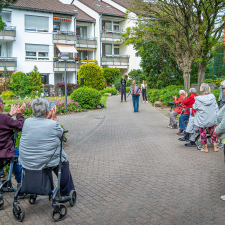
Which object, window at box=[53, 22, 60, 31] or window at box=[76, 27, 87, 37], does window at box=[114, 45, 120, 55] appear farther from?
window at box=[53, 22, 60, 31]

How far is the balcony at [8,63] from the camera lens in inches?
1319

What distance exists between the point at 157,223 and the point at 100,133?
304 inches

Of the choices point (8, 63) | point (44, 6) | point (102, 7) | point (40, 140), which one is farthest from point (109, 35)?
point (40, 140)

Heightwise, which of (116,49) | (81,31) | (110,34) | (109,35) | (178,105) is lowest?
(178,105)

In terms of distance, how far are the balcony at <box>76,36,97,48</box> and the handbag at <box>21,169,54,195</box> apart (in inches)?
1551

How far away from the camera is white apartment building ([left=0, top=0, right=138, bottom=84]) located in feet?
115

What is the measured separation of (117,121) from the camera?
588 inches

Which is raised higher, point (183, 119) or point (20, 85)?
point (20, 85)

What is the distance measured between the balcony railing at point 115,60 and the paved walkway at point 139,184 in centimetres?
3392

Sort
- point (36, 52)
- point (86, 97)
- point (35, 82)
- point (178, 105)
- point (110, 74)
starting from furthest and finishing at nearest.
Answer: point (110, 74) → point (36, 52) → point (35, 82) → point (86, 97) → point (178, 105)

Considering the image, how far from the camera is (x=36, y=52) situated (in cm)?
3681

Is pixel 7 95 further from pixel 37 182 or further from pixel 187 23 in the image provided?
pixel 37 182

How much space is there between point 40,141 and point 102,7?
45353 mm

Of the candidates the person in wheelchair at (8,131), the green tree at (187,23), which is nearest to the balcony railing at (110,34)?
the green tree at (187,23)
